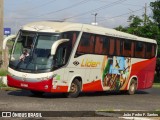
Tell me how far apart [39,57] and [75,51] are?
189 centimetres

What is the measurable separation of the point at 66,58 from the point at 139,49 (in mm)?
7611

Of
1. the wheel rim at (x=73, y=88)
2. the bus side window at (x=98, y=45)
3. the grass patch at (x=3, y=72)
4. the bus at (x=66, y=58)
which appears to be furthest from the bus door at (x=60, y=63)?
the grass patch at (x=3, y=72)

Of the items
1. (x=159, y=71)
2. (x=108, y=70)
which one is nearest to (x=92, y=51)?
(x=108, y=70)

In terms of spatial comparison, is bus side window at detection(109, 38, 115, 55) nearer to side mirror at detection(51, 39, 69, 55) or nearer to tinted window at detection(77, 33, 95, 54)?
tinted window at detection(77, 33, 95, 54)

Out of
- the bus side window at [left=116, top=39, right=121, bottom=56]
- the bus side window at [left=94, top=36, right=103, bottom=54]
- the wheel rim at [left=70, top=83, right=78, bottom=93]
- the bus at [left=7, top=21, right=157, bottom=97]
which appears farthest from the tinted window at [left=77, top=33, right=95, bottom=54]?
the bus side window at [left=116, top=39, right=121, bottom=56]

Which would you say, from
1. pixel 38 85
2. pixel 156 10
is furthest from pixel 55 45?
pixel 156 10

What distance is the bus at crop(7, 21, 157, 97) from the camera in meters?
19.5

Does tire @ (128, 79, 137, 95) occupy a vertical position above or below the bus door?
below

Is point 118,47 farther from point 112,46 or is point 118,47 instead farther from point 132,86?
point 132,86

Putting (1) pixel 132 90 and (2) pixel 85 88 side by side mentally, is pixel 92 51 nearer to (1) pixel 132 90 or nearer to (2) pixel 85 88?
(2) pixel 85 88

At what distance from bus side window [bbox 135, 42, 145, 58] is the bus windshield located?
25.2ft

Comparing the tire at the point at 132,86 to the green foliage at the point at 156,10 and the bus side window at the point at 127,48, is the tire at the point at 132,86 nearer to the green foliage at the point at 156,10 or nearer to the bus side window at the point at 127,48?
the bus side window at the point at 127,48

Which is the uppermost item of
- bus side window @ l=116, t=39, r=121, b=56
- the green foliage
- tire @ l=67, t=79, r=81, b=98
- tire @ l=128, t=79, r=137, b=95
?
the green foliage

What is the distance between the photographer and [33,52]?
1959cm
